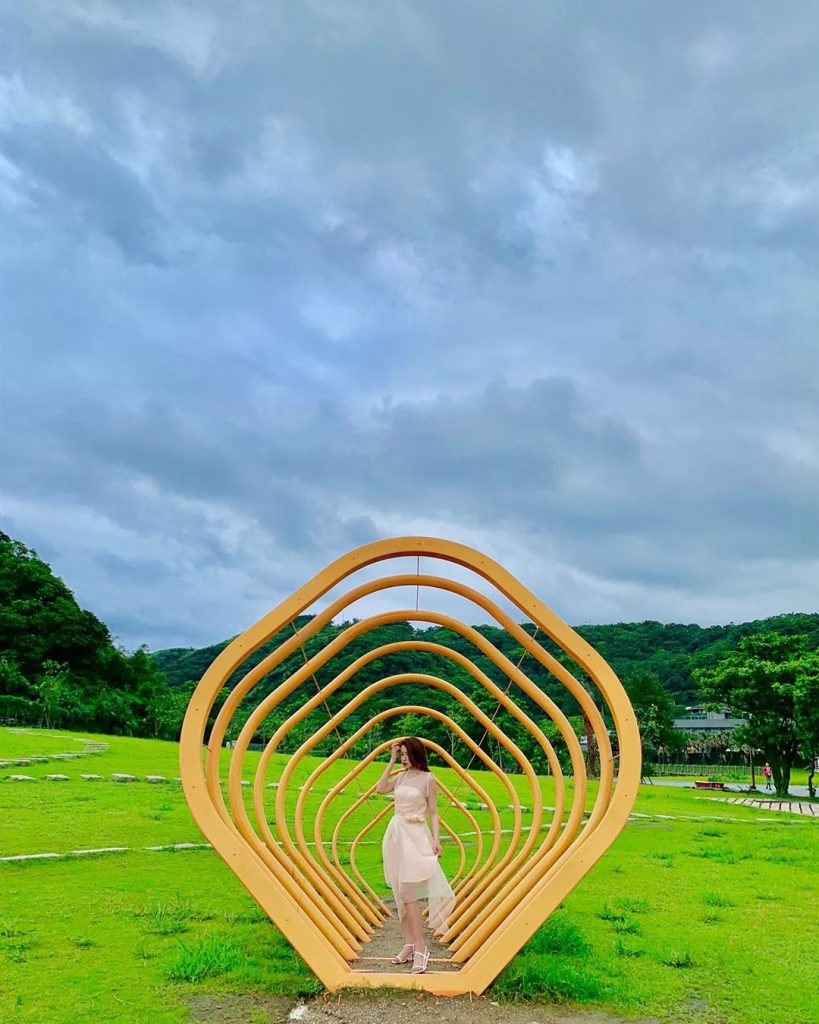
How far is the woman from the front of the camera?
6414 millimetres

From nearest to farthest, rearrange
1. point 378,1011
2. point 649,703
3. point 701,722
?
point 378,1011
point 649,703
point 701,722

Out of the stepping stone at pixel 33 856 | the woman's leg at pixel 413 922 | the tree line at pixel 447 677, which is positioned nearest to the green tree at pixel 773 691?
the tree line at pixel 447 677

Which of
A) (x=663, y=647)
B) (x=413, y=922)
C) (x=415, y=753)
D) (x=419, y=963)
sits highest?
(x=663, y=647)

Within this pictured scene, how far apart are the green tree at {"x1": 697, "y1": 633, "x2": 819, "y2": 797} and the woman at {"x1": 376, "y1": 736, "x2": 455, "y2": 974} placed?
27.9 meters

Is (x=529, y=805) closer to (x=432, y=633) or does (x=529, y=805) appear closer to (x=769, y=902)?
(x=432, y=633)

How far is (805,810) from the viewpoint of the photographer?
88.3ft

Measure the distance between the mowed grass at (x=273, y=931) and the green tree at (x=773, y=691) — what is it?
56.5 ft

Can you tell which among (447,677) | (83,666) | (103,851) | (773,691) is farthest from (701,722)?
(103,851)

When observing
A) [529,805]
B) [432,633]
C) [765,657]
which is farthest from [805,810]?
[432,633]

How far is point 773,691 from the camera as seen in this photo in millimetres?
32312

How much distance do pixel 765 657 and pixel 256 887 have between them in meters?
33.1

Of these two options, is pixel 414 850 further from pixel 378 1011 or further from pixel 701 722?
pixel 701 722

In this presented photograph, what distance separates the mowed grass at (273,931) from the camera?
5895 millimetres

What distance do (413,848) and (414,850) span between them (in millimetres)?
17
